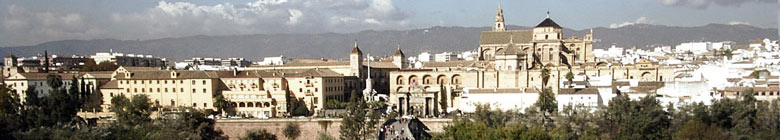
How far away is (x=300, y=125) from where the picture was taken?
3438 centimetres

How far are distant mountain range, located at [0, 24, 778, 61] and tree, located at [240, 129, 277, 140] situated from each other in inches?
3865

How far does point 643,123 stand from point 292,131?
17490 mm

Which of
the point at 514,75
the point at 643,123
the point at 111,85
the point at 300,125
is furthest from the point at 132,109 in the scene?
the point at 643,123

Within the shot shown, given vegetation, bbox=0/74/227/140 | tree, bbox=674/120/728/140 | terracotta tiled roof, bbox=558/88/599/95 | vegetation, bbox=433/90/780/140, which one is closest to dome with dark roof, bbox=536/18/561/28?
terracotta tiled roof, bbox=558/88/599/95

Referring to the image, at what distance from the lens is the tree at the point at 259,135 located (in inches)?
1318

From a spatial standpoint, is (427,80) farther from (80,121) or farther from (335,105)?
(80,121)

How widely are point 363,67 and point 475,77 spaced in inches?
421

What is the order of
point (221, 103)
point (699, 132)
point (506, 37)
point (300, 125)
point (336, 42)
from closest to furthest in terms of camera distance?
point (699, 132) → point (300, 125) → point (221, 103) → point (506, 37) → point (336, 42)

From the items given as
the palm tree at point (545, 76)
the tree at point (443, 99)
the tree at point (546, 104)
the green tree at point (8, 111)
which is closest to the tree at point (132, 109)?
the green tree at point (8, 111)

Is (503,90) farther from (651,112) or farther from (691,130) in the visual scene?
(691,130)

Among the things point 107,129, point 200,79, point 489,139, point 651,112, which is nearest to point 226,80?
point 200,79

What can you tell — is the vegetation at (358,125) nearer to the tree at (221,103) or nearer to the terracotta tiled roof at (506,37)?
the tree at (221,103)

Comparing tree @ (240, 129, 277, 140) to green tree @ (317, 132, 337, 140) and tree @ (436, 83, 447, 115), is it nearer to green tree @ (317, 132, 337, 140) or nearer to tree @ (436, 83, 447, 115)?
green tree @ (317, 132, 337, 140)

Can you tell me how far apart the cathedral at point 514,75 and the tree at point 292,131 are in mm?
7052
